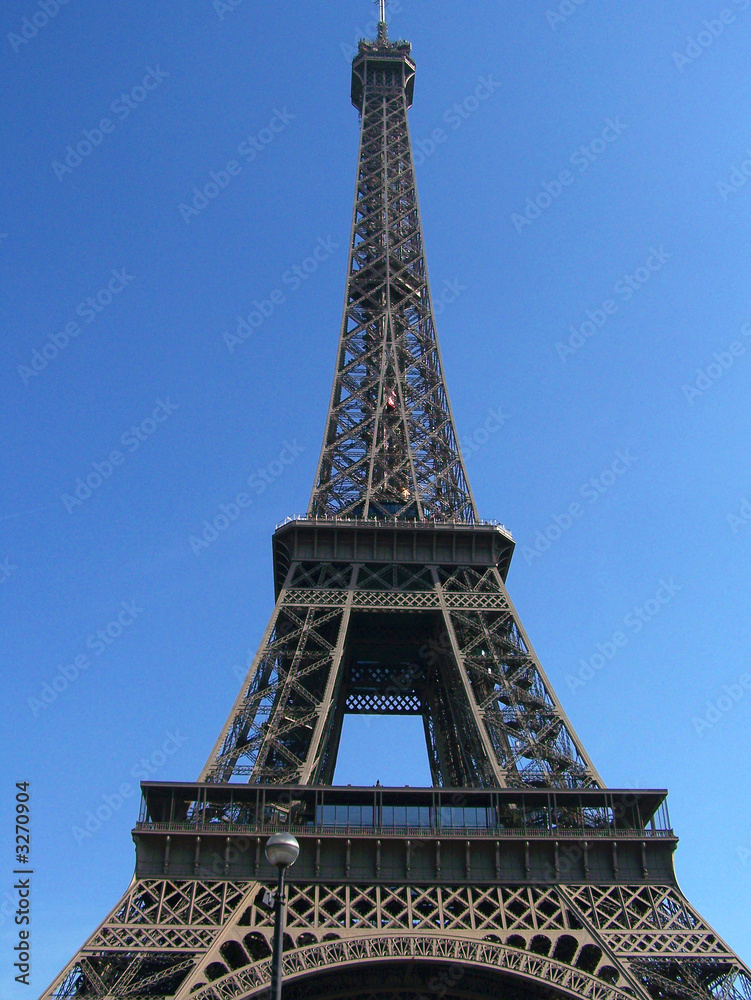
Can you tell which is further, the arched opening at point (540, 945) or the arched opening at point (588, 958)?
the arched opening at point (540, 945)

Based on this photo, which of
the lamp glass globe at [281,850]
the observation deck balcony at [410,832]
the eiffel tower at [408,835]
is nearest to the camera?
the lamp glass globe at [281,850]

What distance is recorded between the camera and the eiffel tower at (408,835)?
36344 millimetres

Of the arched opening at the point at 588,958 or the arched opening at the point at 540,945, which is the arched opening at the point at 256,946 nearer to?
the arched opening at the point at 540,945

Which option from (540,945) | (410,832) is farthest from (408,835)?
(540,945)

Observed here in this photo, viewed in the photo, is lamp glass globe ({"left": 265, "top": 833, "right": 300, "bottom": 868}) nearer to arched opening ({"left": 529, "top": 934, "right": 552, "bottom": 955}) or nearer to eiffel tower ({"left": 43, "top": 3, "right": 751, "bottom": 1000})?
eiffel tower ({"left": 43, "top": 3, "right": 751, "bottom": 1000})

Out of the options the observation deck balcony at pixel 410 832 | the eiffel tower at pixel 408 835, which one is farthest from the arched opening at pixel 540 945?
the observation deck balcony at pixel 410 832

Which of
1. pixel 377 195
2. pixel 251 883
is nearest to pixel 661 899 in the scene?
pixel 251 883

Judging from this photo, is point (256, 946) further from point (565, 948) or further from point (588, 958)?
point (588, 958)

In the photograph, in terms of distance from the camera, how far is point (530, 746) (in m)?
45.0

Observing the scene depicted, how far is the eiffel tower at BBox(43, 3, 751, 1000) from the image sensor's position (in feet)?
119

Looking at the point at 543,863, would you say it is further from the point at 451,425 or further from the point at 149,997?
the point at 451,425

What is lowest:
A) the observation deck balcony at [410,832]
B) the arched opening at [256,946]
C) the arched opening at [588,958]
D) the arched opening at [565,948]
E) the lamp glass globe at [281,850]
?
the lamp glass globe at [281,850]

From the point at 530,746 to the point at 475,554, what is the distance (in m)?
12.4

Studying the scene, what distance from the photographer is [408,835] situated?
4066 cm
